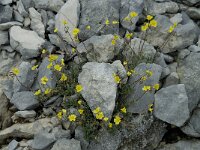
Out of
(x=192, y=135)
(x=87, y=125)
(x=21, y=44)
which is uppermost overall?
(x=21, y=44)

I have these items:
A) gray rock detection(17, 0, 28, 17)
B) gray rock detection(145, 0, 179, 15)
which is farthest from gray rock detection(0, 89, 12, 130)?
gray rock detection(145, 0, 179, 15)

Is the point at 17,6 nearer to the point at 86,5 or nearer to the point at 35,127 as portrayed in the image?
the point at 86,5

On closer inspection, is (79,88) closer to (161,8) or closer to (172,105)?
(172,105)

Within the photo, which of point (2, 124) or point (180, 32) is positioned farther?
point (180, 32)

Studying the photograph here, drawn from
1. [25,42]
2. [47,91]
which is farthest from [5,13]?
[47,91]

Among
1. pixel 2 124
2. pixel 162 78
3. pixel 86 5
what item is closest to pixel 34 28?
pixel 86 5

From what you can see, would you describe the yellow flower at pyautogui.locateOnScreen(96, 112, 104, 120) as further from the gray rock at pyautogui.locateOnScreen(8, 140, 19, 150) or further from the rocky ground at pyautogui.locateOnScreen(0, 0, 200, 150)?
the gray rock at pyautogui.locateOnScreen(8, 140, 19, 150)

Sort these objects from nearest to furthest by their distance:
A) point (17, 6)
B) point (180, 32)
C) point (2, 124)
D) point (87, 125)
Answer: point (87, 125) → point (2, 124) → point (180, 32) → point (17, 6)
